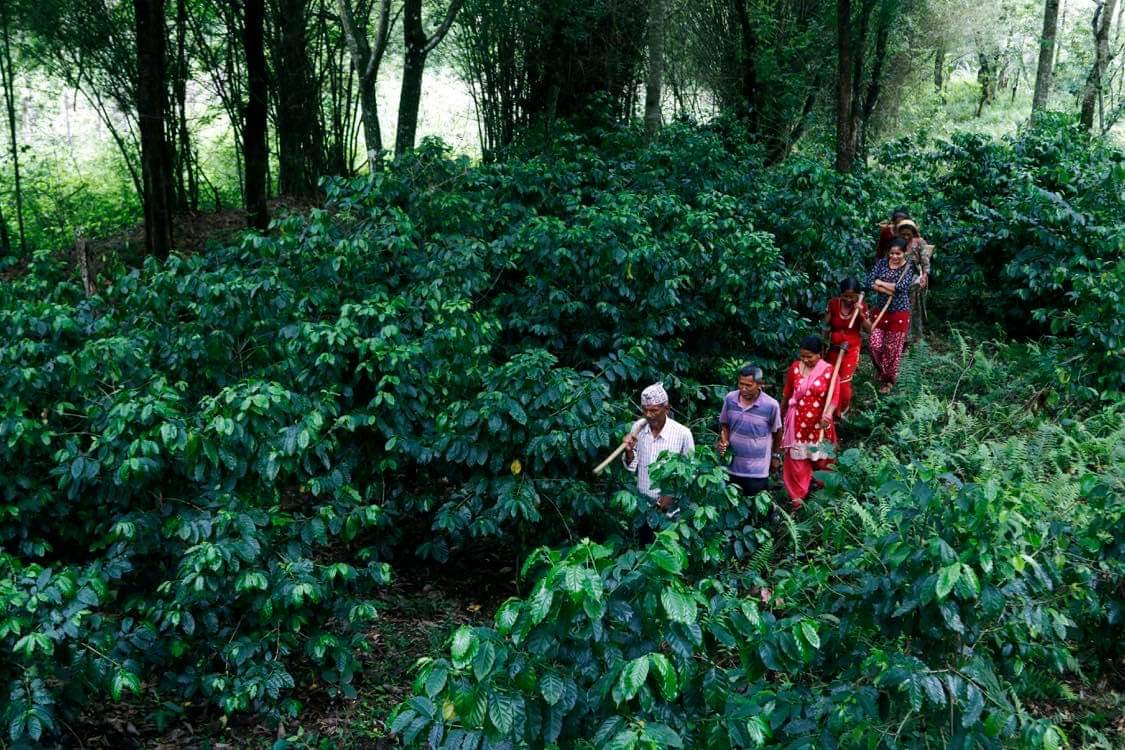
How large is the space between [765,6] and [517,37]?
406cm

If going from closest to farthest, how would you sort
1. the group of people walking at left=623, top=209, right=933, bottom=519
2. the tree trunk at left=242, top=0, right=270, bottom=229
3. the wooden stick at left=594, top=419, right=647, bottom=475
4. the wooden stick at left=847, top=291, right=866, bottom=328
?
the wooden stick at left=594, top=419, right=647, bottom=475 → the group of people walking at left=623, top=209, right=933, bottom=519 → the wooden stick at left=847, top=291, right=866, bottom=328 → the tree trunk at left=242, top=0, right=270, bottom=229

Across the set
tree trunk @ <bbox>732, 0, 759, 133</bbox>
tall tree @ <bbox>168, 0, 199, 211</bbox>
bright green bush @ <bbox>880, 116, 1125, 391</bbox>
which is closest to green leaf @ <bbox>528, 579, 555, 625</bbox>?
bright green bush @ <bbox>880, 116, 1125, 391</bbox>

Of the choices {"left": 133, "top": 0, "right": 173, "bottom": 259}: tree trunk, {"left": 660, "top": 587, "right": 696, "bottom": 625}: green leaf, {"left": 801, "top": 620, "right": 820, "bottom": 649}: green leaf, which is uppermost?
{"left": 133, "top": 0, "right": 173, "bottom": 259}: tree trunk

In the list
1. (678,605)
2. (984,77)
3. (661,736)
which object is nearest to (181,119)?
(678,605)

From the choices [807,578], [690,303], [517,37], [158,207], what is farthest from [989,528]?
[517,37]

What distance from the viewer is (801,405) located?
5637 mm

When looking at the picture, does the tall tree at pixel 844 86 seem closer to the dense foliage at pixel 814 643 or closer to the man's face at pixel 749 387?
the man's face at pixel 749 387

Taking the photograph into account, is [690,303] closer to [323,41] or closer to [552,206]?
[552,206]

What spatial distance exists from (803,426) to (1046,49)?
31.8 feet

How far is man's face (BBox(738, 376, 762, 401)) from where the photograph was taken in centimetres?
528

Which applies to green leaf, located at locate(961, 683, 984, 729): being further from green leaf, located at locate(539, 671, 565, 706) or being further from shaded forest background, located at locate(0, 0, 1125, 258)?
shaded forest background, located at locate(0, 0, 1125, 258)

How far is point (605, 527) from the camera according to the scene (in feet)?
17.0

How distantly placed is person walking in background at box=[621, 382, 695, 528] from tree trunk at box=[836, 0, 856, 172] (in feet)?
17.6

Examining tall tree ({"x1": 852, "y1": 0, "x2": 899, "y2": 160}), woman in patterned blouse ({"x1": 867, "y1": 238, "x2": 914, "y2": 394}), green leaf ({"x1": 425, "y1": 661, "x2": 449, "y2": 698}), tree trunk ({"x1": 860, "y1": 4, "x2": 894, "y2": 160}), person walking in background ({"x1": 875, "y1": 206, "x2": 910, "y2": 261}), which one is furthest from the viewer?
tree trunk ({"x1": 860, "y1": 4, "x2": 894, "y2": 160})
